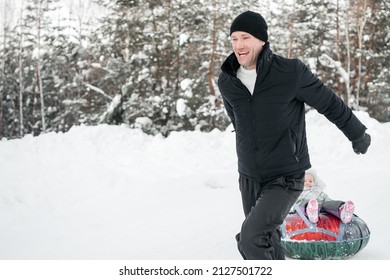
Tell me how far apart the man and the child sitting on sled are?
1.34 metres

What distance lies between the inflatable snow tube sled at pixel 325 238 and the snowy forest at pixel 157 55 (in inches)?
416

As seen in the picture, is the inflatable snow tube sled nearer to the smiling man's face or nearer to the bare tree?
the smiling man's face

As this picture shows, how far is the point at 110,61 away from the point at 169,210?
9935mm

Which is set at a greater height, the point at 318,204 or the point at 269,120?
the point at 269,120

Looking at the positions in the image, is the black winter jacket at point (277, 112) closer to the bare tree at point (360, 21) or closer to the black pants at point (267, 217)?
the black pants at point (267, 217)

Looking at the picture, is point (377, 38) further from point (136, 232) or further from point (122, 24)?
point (136, 232)

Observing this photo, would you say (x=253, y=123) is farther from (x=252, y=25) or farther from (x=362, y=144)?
(x=362, y=144)

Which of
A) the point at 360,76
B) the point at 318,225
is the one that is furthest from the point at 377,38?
the point at 318,225

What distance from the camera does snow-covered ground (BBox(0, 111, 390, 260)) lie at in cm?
523

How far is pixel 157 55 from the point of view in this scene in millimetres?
15305

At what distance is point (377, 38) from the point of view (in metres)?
18.4

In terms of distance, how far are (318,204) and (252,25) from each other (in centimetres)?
219

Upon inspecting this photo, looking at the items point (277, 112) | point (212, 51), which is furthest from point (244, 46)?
point (212, 51)

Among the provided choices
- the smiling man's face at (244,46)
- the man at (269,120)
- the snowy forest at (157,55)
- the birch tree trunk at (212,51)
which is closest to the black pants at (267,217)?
the man at (269,120)
